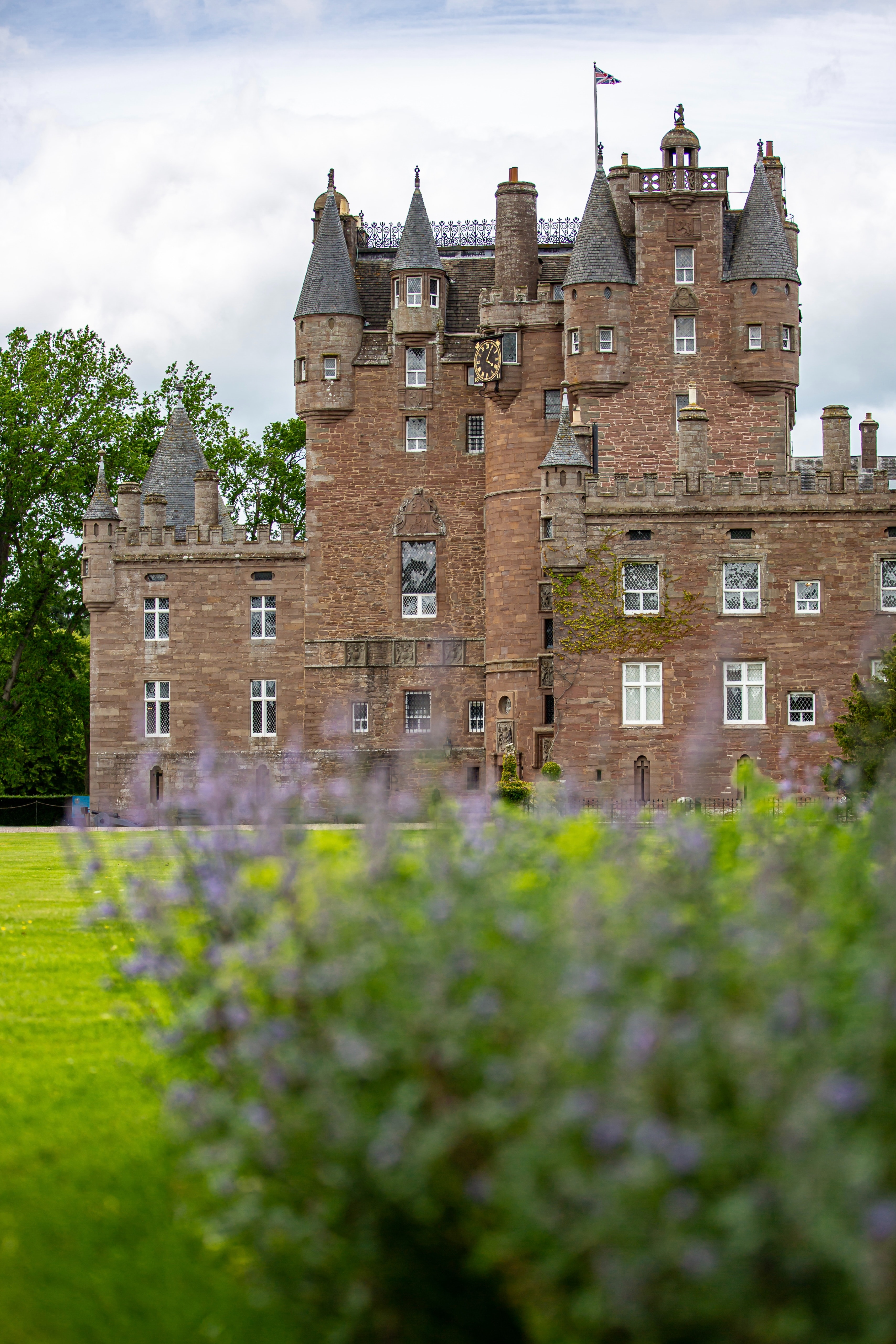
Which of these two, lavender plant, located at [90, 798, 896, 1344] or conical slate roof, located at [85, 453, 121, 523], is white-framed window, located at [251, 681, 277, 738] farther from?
lavender plant, located at [90, 798, 896, 1344]

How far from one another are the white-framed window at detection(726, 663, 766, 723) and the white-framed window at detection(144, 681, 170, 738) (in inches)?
742

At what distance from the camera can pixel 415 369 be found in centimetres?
5475

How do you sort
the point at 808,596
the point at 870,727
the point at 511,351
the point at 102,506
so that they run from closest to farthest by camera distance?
1. the point at 870,727
2. the point at 808,596
3. the point at 511,351
4. the point at 102,506

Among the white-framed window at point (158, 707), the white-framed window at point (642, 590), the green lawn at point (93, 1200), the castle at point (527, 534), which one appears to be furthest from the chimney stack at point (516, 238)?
the green lawn at point (93, 1200)

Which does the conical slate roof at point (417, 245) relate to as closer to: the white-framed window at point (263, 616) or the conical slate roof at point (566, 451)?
A: the conical slate roof at point (566, 451)

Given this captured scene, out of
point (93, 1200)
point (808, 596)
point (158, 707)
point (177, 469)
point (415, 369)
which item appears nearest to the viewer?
point (93, 1200)

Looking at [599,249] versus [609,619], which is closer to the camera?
[609,619]

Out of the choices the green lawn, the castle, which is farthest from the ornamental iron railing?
the green lawn

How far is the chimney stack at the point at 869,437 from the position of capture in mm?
58094

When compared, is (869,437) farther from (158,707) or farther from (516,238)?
(158,707)

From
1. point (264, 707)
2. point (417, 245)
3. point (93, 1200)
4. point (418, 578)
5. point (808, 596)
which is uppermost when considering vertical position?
point (417, 245)

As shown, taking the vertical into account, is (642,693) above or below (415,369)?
below

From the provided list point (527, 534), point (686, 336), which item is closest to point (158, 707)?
point (527, 534)

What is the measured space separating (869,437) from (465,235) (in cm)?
1600
